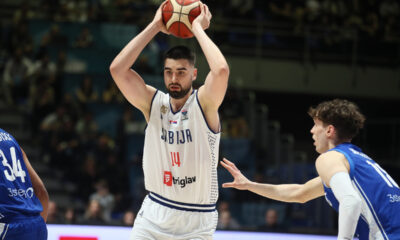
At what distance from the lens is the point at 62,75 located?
37.9ft

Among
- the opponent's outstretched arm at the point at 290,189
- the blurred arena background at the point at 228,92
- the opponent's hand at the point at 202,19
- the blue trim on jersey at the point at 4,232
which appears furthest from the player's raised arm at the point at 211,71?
the blurred arena background at the point at 228,92

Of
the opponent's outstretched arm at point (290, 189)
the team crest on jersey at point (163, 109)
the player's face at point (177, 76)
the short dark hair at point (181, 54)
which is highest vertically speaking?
the short dark hair at point (181, 54)

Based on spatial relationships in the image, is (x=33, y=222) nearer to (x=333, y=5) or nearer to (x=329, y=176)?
(x=329, y=176)

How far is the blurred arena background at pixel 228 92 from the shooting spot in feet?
31.7

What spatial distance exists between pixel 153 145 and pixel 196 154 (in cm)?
35

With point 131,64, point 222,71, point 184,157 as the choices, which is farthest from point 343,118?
point 131,64

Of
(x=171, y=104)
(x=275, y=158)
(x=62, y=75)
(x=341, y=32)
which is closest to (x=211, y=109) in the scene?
(x=171, y=104)

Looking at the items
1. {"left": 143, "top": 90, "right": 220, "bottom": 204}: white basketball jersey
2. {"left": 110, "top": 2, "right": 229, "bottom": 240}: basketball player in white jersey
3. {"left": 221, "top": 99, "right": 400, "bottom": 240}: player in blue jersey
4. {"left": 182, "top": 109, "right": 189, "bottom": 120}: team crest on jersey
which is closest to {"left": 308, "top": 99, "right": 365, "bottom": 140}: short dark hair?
{"left": 221, "top": 99, "right": 400, "bottom": 240}: player in blue jersey

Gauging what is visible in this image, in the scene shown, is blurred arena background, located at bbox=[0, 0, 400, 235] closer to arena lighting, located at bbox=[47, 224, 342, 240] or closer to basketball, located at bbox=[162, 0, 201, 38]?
arena lighting, located at bbox=[47, 224, 342, 240]

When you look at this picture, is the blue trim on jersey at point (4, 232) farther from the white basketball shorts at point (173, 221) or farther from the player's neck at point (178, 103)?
the player's neck at point (178, 103)

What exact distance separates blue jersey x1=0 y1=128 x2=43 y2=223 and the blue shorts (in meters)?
0.03

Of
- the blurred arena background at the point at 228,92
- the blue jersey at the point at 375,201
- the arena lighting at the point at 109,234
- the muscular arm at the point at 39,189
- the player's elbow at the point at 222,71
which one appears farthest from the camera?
the blurred arena background at the point at 228,92

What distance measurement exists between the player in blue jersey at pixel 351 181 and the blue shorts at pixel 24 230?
1.76m

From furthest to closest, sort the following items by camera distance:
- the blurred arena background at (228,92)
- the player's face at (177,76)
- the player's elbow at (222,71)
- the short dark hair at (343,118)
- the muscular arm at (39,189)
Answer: the blurred arena background at (228,92)
the player's face at (177,76)
the player's elbow at (222,71)
the muscular arm at (39,189)
the short dark hair at (343,118)
